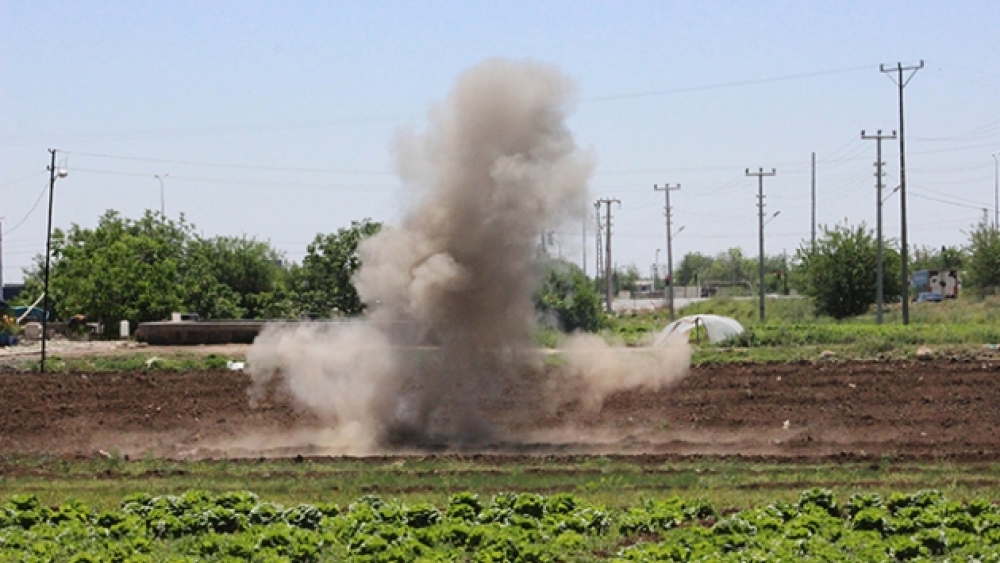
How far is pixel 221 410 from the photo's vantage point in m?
37.4

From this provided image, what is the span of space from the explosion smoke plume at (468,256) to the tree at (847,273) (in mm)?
72067

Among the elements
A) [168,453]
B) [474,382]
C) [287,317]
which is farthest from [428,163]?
[287,317]

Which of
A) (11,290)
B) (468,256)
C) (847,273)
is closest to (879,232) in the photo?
(847,273)

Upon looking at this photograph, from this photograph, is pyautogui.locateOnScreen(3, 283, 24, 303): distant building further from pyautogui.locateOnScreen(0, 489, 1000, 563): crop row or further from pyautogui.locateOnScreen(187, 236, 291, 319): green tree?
pyautogui.locateOnScreen(0, 489, 1000, 563): crop row

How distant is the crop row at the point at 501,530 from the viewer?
17062mm

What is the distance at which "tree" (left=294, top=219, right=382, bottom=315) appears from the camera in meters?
82.4

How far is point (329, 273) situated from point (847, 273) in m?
40.0

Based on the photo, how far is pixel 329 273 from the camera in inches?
3361

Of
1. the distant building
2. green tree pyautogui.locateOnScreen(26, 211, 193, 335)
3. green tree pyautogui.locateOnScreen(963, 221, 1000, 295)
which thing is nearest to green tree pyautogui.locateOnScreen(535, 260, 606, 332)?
green tree pyautogui.locateOnScreen(26, 211, 193, 335)

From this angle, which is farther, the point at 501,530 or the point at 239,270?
the point at 239,270

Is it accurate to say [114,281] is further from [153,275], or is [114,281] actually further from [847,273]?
[847,273]

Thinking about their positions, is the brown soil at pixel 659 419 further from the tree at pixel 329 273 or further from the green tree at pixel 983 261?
the green tree at pixel 983 261

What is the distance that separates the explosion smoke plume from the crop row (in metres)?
8.85

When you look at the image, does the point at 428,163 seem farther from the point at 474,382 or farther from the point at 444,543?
the point at 444,543
